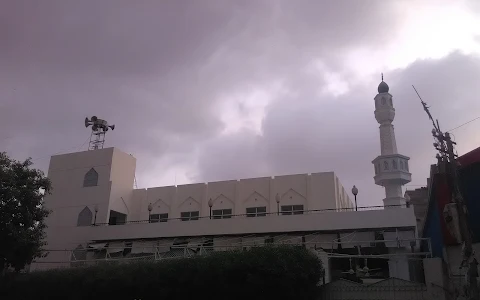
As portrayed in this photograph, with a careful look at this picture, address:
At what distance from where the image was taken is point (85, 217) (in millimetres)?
28672

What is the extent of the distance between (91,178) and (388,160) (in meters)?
24.1

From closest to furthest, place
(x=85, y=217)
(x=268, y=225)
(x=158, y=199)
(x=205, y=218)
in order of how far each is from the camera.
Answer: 1. (x=268, y=225)
2. (x=205, y=218)
3. (x=85, y=217)
4. (x=158, y=199)

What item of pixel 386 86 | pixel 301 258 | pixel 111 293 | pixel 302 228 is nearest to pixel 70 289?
pixel 111 293

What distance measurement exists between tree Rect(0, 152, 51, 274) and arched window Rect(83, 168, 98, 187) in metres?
9.08

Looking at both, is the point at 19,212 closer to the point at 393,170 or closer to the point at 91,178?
the point at 91,178

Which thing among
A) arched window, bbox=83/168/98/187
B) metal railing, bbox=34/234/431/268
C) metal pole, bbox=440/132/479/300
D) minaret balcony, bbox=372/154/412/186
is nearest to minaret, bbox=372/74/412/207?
minaret balcony, bbox=372/154/412/186

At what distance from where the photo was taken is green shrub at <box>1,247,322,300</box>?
45.4ft

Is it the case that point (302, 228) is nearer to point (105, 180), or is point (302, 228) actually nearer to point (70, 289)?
point (70, 289)

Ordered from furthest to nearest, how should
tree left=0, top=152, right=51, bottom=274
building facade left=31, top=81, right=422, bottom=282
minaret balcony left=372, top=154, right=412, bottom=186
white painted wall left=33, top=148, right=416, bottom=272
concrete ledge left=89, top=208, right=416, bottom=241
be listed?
minaret balcony left=372, top=154, right=412, bottom=186, white painted wall left=33, top=148, right=416, bottom=272, building facade left=31, top=81, right=422, bottom=282, concrete ledge left=89, top=208, right=416, bottom=241, tree left=0, top=152, right=51, bottom=274

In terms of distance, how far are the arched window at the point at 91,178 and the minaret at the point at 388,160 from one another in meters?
23.1

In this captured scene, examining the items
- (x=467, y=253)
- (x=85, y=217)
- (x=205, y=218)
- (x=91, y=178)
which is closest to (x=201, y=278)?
(x=467, y=253)

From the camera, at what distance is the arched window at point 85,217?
28.4 metres

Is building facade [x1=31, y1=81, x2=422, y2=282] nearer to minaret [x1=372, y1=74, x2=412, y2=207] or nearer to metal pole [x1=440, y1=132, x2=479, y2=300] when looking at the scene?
minaret [x1=372, y1=74, x2=412, y2=207]

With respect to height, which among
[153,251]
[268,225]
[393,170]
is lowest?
[153,251]
